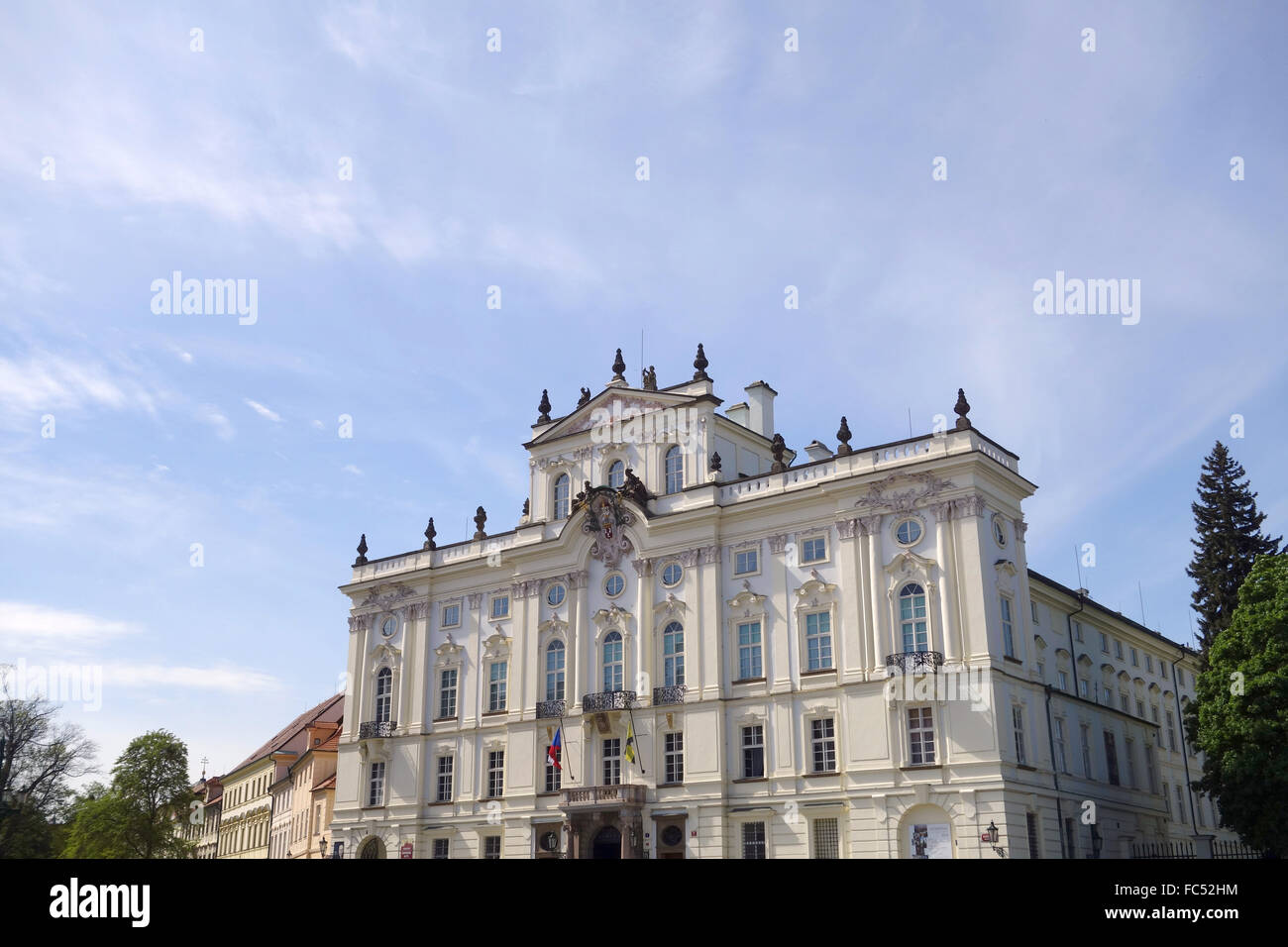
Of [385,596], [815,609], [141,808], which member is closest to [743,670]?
[815,609]

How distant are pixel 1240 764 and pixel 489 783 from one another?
3277 cm

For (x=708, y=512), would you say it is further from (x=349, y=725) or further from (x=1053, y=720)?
(x=349, y=725)

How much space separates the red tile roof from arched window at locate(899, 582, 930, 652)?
46570 millimetres

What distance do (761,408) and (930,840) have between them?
78.1ft

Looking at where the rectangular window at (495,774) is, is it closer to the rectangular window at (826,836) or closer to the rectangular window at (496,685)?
the rectangular window at (496,685)

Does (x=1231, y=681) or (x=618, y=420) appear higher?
(x=618, y=420)

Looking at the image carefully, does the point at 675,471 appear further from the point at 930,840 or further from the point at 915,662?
the point at 930,840

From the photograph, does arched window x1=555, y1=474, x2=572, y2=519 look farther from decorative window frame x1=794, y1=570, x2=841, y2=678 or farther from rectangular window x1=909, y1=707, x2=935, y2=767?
rectangular window x1=909, y1=707, x2=935, y2=767

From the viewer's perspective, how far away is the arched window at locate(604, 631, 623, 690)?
5244cm

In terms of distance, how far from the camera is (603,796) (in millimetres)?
49031

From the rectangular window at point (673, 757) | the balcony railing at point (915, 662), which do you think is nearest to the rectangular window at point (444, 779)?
the rectangular window at point (673, 757)
